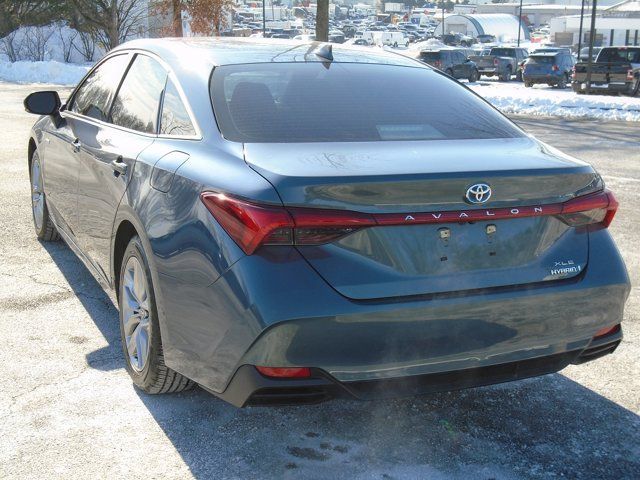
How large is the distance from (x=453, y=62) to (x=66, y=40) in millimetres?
19073

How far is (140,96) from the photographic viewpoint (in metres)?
4.36

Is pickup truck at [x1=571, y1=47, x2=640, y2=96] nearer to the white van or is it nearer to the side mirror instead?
the side mirror

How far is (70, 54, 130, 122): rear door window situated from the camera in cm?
482

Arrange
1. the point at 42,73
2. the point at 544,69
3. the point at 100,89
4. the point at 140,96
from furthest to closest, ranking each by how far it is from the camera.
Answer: the point at 544,69 < the point at 42,73 < the point at 100,89 < the point at 140,96

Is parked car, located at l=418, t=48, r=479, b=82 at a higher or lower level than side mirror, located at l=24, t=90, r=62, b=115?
lower

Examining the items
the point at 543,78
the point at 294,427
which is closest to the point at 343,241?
the point at 294,427

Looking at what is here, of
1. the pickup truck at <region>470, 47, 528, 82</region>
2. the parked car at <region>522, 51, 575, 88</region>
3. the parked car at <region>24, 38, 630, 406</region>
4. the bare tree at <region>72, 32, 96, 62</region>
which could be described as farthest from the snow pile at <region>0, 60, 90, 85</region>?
the parked car at <region>24, 38, 630, 406</region>

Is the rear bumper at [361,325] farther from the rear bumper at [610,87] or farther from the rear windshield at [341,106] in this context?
the rear bumper at [610,87]

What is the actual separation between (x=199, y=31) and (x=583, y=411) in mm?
30972

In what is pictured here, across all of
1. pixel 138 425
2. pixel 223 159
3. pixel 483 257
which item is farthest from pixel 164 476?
pixel 483 257

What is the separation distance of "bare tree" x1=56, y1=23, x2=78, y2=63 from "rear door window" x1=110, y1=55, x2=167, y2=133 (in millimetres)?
39276

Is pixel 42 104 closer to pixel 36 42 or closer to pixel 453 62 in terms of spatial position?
pixel 453 62

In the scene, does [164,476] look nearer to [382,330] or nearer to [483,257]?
[382,330]

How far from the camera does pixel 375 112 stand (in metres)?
3.77
